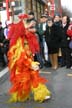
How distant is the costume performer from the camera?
9.41 metres

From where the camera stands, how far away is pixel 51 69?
14.1m

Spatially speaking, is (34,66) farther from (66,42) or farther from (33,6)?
(33,6)

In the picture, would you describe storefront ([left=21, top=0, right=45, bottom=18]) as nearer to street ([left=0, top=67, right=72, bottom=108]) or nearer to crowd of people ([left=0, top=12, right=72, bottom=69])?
crowd of people ([left=0, top=12, right=72, bottom=69])

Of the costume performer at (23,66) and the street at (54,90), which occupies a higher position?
the costume performer at (23,66)

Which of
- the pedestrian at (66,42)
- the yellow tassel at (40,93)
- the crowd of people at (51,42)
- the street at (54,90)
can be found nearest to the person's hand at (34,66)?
the yellow tassel at (40,93)

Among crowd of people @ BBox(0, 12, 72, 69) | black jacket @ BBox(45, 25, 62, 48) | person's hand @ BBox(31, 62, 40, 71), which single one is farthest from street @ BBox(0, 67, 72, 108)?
black jacket @ BBox(45, 25, 62, 48)

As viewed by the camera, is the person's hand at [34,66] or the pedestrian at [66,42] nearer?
the person's hand at [34,66]

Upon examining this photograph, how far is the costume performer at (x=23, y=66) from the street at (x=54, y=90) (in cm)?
21

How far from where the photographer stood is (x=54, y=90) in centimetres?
1069

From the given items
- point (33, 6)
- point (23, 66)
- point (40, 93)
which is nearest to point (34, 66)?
point (23, 66)

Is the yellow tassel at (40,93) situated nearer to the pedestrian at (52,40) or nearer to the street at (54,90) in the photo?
the street at (54,90)

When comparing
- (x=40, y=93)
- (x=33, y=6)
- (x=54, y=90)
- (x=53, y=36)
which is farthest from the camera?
(x=33, y=6)

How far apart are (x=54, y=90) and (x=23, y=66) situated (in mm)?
1543

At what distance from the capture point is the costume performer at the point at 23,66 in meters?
9.41
